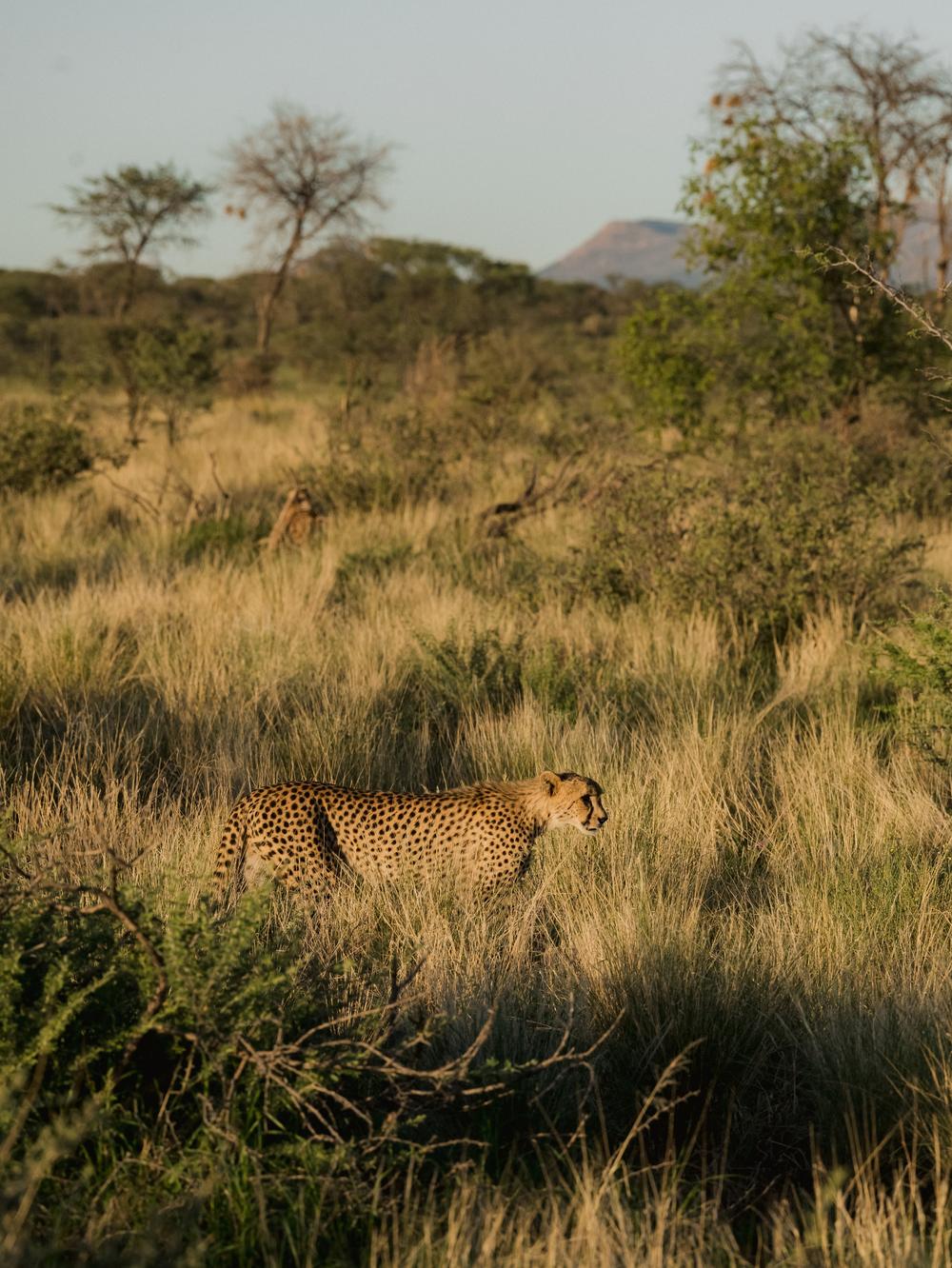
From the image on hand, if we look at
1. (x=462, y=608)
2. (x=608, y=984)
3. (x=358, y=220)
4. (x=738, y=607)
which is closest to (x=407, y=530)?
(x=462, y=608)

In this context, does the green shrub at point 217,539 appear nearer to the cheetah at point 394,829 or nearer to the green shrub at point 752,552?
the green shrub at point 752,552

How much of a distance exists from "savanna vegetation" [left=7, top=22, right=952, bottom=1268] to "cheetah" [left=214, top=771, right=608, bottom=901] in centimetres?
13

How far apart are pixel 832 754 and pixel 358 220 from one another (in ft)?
98.8

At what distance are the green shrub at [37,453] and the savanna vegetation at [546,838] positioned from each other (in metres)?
0.06

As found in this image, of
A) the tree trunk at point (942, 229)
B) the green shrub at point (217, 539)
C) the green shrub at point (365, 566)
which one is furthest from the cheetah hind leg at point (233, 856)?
the tree trunk at point (942, 229)

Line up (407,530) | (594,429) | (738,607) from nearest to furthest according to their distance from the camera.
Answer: (738,607)
(407,530)
(594,429)

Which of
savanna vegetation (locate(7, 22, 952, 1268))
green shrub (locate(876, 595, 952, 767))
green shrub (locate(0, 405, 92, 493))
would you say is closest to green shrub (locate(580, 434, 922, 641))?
savanna vegetation (locate(7, 22, 952, 1268))

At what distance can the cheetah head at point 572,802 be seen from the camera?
158 inches

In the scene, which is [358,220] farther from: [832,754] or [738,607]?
[832,754]

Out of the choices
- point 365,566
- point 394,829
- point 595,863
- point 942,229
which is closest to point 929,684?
point 595,863

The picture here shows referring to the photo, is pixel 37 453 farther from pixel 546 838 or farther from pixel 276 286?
pixel 276 286

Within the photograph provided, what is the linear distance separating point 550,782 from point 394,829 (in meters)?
0.51

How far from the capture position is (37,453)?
37.8 ft

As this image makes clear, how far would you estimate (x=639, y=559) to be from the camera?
24.4 ft
